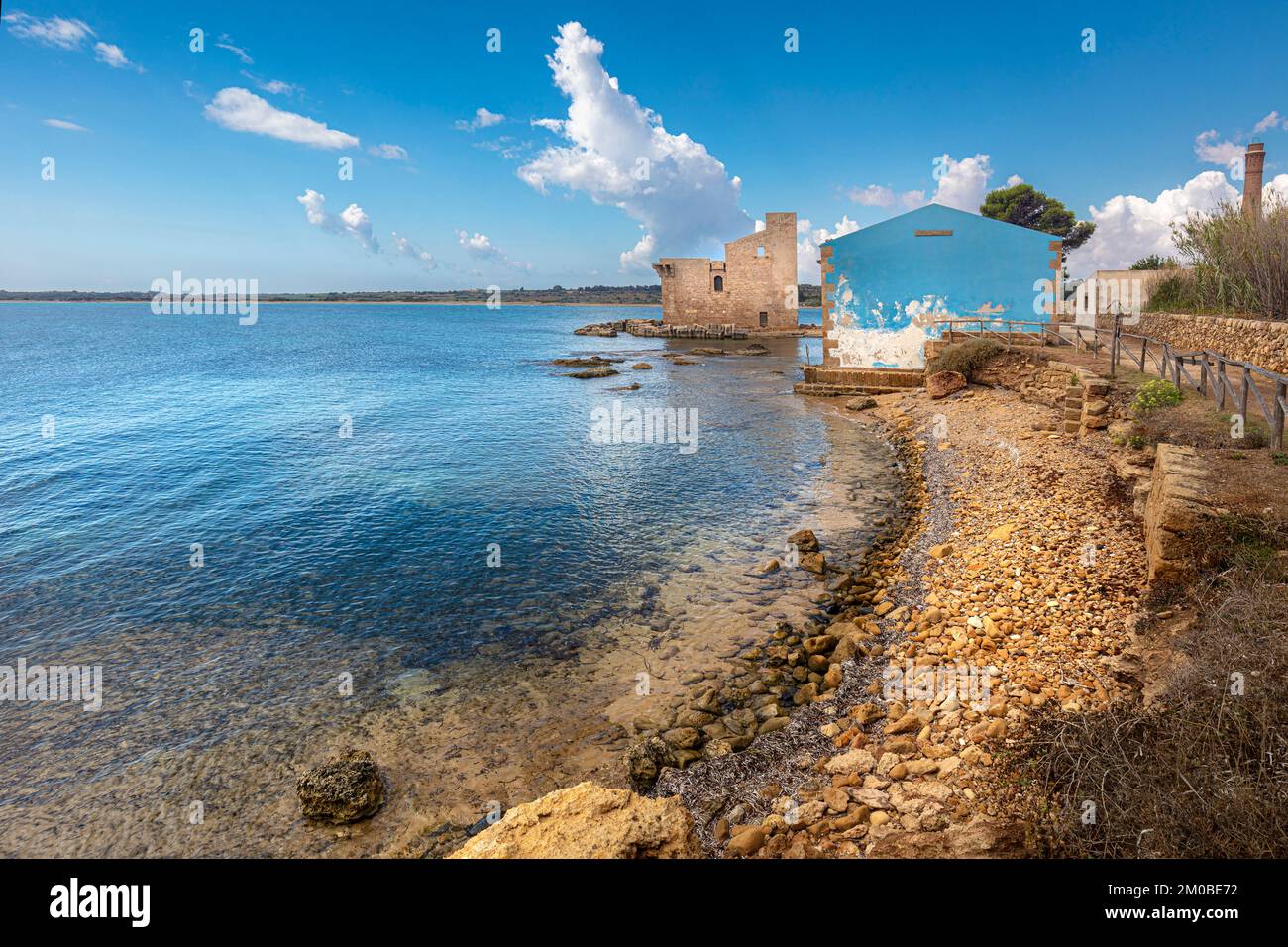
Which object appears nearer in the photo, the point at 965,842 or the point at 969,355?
the point at 965,842

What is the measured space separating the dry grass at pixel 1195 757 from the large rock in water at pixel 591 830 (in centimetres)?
212

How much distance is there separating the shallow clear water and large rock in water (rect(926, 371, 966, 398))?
3268mm

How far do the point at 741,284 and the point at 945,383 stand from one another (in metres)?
46.1

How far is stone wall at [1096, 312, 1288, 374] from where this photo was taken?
1234 cm

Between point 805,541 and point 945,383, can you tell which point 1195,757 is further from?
point 945,383

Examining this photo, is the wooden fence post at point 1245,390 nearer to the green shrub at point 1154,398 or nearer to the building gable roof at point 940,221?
the green shrub at point 1154,398

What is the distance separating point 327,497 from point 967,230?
863 inches

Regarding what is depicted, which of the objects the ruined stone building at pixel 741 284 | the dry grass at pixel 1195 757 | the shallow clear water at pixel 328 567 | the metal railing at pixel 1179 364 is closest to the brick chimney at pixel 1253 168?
the metal railing at pixel 1179 364

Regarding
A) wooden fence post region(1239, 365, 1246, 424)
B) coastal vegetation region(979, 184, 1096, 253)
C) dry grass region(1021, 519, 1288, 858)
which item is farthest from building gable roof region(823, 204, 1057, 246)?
coastal vegetation region(979, 184, 1096, 253)

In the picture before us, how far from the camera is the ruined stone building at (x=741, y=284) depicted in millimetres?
61344

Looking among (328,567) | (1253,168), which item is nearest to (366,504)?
(328,567)

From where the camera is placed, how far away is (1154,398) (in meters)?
11.1
